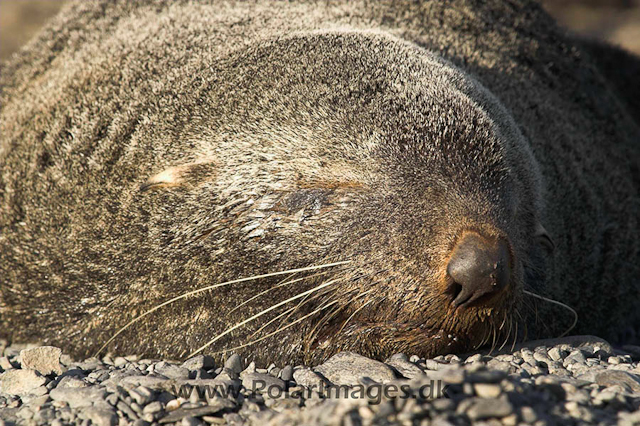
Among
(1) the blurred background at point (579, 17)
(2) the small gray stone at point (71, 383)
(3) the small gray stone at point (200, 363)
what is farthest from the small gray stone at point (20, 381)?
(1) the blurred background at point (579, 17)

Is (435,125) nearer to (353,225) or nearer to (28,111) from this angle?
(353,225)

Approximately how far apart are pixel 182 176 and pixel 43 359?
1197 millimetres

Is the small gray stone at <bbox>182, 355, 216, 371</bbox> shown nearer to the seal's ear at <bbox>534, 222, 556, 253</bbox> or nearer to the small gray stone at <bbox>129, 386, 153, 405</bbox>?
the small gray stone at <bbox>129, 386, 153, 405</bbox>

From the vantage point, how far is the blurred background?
12906mm

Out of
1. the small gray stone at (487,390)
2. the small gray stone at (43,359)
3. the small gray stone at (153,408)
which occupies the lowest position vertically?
the small gray stone at (487,390)

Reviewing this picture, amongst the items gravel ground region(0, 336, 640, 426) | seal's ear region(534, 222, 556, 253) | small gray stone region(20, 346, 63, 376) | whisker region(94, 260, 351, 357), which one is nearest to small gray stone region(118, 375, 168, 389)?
gravel ground region(0, 336, 640, 426)

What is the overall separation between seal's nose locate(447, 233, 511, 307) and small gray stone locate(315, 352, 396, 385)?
45cm

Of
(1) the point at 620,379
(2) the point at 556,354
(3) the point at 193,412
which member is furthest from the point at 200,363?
(1) the point at 620,379

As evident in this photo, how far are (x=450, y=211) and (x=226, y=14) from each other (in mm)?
2515

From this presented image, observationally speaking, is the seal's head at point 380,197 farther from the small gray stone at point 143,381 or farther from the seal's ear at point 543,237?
the small gray stone at point 143,381

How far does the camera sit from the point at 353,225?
359cm

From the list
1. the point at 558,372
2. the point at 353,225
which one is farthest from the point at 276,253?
the point at 558,372

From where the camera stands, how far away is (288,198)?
Result: 370 centimetres

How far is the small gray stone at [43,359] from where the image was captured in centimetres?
396
